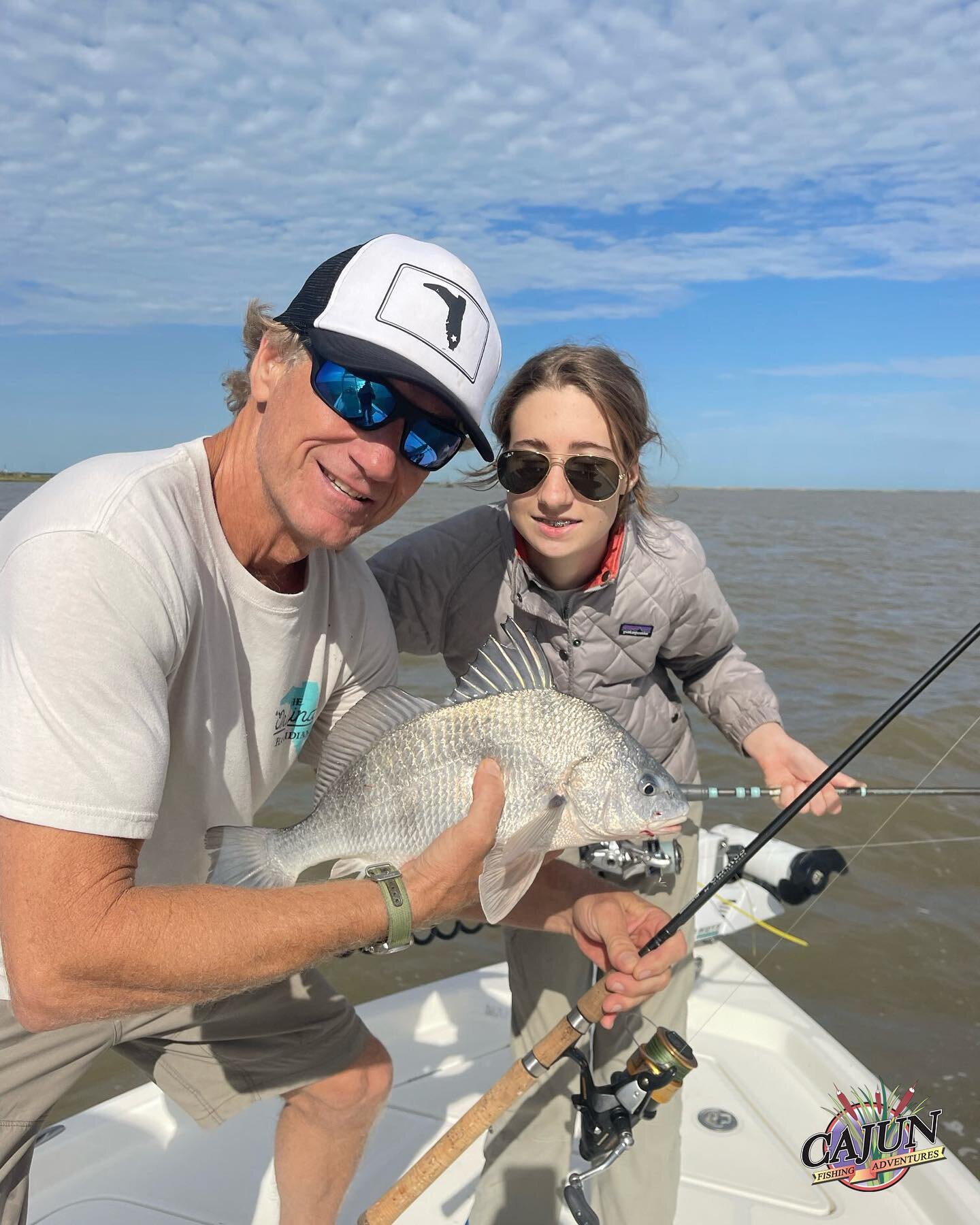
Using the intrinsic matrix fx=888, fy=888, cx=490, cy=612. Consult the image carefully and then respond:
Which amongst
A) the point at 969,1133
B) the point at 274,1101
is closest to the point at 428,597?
the point at 274,1101

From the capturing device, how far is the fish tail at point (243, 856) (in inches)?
89.1

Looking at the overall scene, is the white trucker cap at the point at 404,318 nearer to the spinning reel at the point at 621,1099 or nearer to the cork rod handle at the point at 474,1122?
the cork rod handle at the point at 474,1122

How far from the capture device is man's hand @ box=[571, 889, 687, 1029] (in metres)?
2.39

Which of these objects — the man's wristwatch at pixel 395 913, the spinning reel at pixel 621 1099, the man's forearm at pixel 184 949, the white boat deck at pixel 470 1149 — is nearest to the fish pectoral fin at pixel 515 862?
the man's wristwatch at pixel 395 913

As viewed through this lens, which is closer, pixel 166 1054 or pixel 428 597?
pixel 166 1054

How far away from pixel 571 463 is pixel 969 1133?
11.9 feet

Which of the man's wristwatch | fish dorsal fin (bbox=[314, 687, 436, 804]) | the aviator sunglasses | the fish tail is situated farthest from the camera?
the aviator sunglasses

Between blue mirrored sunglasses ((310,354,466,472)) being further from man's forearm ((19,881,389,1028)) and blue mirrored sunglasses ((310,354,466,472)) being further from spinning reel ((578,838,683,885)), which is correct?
spinning reel ((578,838,683,885))

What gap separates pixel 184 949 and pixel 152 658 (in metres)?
0.56

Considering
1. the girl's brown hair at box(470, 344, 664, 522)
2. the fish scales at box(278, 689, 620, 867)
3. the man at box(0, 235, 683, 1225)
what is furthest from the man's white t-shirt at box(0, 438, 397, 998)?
the girl's brown hair at box(470, 344, 664, 522)

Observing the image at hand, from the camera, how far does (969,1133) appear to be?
4070 mm

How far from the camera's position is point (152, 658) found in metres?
1.79

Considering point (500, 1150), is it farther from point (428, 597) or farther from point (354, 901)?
point (428, 597)

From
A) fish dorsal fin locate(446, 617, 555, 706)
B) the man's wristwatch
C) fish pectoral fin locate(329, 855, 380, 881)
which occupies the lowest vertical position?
fish pectoral fin locate(329, 855, 380, 881)
